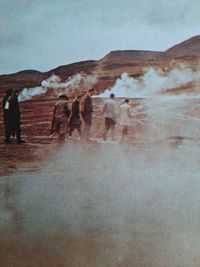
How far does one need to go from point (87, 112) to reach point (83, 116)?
0.18ft

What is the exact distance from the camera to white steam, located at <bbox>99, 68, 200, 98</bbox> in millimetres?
5008

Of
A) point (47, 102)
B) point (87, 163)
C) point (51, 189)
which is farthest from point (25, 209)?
point (47, 102)

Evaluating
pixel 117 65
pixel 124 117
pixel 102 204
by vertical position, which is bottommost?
pixel 102 204

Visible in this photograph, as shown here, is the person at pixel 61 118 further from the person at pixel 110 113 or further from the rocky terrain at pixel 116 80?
the person at pixel 110 113

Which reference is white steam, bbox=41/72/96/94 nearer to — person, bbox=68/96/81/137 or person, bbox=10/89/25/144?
person, bbox=68/96/81/137

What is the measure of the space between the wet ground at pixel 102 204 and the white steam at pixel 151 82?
472mm

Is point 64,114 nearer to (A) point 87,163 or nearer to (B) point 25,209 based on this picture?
(A) point 87,163

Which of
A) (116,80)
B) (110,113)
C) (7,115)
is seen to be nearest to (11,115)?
(7,115)

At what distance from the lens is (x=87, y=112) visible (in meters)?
5.11

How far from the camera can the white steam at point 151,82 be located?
5008 mm

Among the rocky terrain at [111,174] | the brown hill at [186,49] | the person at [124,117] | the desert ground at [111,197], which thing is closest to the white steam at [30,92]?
the rocky terrain at [111,174]

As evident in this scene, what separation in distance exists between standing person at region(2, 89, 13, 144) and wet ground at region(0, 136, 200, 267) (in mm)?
125

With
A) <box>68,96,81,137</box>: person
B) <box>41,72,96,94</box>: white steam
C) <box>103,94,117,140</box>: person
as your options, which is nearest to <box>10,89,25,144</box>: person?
<box>41,72,96,94</box>: white steam

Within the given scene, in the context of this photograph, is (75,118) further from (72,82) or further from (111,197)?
(111,197)
